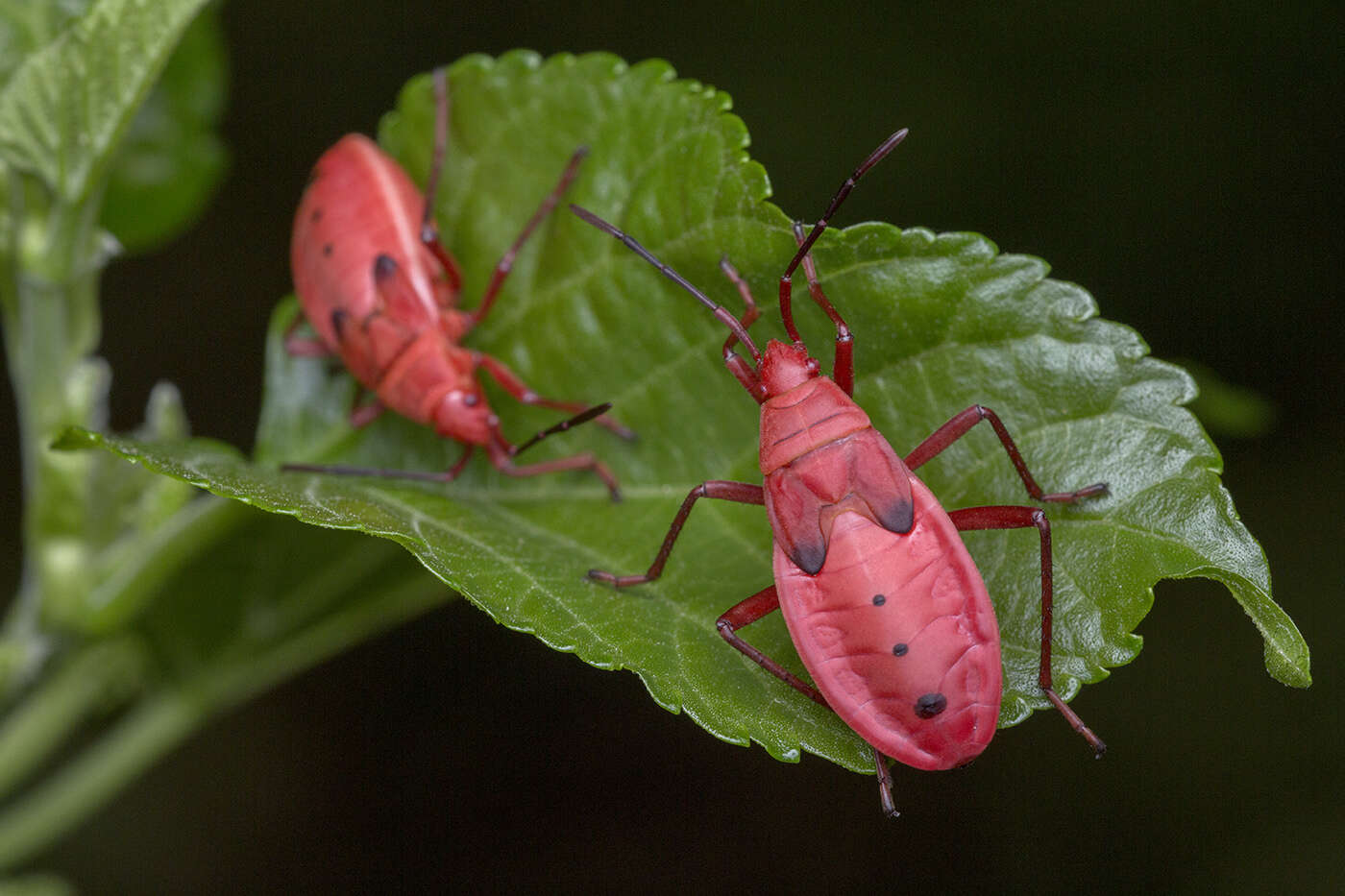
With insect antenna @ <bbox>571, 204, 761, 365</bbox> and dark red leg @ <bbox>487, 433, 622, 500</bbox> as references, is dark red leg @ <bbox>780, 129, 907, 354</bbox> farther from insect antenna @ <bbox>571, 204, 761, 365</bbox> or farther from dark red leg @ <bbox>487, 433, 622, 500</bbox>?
dark red leg @ <bbox>487, 433, 622, 500</bbox>

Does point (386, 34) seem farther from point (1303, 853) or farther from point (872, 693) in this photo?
point (1303, 853)

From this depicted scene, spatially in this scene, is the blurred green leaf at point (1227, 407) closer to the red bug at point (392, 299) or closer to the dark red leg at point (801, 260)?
the dark red leg at point (801, 260)

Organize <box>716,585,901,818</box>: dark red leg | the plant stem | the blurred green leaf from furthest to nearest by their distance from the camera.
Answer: the blurred green leaf < the plant stem < <box>716,585,901,818</box>: dark red leg

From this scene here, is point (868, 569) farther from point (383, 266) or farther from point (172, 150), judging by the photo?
point (172, 150)

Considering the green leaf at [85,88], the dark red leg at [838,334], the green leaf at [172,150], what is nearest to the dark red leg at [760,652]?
the dark red leg at [838,334]

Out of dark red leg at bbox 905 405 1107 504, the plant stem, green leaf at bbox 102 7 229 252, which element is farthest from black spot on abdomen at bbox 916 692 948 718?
green leaf at bbox 102 7 229 252
